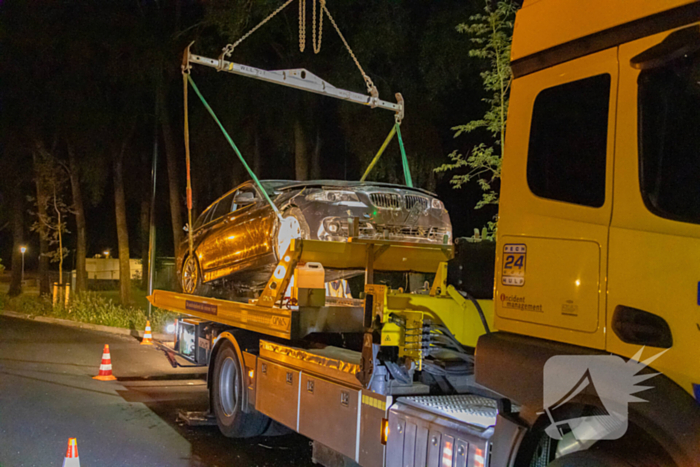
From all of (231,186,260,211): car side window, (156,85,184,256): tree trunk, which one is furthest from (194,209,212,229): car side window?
(156,85,184,256): tree trunk

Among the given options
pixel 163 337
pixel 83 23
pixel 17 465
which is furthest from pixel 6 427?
pixel 83 23

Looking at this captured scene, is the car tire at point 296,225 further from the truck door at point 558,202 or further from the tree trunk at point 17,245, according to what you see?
the tree trunk at point 17,245

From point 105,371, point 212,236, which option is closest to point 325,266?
point 212,236

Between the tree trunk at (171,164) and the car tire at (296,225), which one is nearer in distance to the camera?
the car tire at (296,225)

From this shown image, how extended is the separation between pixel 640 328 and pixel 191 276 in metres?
8.21

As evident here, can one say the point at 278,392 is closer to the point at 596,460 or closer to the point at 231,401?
the point at 231,401

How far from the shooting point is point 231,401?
7230 mm

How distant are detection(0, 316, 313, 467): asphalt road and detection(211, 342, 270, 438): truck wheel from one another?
6.3 inches

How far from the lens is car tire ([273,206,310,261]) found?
7.12 metres

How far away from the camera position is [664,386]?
255 centimetres

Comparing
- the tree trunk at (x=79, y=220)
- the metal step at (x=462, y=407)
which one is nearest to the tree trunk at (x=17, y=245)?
the tree trunk at (x=79, y=220)

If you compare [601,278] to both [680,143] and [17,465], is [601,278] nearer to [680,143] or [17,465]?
[680,143]

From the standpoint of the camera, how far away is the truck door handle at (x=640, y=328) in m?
2.58

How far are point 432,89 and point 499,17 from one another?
305 cm
